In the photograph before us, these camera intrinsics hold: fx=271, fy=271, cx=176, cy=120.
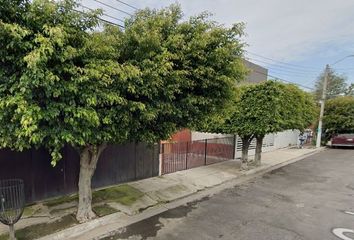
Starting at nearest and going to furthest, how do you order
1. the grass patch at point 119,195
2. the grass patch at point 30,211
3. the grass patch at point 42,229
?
the grass patch at point 42,229, the grass patch at point 30,211, the grass patch at point 119,195

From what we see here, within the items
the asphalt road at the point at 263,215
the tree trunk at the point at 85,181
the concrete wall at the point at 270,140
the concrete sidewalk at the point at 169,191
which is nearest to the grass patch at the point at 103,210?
the concrete sidewalk at the point at 169,191

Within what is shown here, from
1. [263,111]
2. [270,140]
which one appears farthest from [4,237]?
[270,140]

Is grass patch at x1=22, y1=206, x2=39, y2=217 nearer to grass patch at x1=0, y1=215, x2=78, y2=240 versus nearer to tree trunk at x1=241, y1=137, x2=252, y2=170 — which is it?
grass patch at x1=0, y1=215, x2=78, y2=240

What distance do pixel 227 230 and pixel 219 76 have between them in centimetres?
330

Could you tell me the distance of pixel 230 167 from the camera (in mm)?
12414

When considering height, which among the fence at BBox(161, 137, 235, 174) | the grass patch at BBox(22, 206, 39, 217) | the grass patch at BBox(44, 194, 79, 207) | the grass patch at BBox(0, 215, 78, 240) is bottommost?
the grass patch at BBox(0, 215, 78, 240)

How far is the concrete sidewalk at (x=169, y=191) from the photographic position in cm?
552

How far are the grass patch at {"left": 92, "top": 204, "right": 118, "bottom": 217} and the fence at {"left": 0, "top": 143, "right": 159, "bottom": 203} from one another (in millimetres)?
1297

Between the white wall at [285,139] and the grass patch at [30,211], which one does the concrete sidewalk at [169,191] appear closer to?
the grass patch at [30,211]

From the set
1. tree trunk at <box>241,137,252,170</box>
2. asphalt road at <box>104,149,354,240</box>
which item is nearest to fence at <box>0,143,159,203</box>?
asphalt road at <box>104,149,354,240</box>

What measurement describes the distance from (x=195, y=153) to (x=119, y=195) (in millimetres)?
5155

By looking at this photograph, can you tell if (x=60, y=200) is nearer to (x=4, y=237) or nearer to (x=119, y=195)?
(x=119, y=195)

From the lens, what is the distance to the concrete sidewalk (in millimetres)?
5516

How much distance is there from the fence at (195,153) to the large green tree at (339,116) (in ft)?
45.0
